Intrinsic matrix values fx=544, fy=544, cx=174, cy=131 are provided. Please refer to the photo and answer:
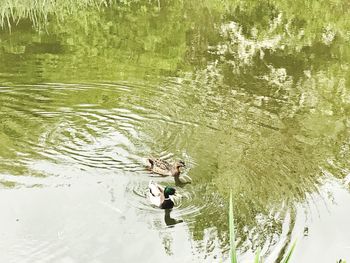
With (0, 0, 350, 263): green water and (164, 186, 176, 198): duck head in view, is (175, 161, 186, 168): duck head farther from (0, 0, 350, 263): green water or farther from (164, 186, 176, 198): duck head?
(164, 186, 176, 198): duck head

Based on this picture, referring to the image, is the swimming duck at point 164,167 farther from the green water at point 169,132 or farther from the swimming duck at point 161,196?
the swimming duck at point 161,196

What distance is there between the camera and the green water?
5.75 meters

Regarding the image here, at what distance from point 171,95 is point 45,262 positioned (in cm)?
448

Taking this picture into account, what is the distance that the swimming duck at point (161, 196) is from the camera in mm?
6164

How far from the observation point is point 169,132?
26.1 feet

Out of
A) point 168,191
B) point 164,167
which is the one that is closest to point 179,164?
point 164,167

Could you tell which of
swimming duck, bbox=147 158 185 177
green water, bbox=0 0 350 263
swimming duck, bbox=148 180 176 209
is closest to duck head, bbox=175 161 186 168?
swimming duck, bbox=147 158 185 177

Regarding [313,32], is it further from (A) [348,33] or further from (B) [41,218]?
(B) [41,218]

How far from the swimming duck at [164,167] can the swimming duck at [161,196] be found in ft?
1.42

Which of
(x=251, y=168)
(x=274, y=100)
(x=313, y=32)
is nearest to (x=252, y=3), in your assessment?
(x=313, y=32)

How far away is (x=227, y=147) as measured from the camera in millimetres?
7590

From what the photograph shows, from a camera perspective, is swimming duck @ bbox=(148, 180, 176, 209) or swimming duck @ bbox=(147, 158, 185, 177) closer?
Answer: swimming duck @ bbox=(148, 180, 176, 209)

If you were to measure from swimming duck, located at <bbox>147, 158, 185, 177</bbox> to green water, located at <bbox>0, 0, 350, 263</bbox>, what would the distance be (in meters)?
0.16

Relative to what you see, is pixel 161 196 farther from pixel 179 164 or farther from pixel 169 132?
pixel 169 132
